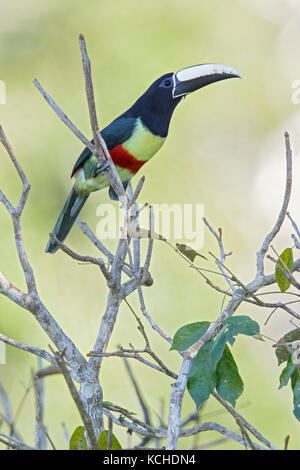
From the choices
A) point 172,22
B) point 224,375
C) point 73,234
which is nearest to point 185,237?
point 73,234

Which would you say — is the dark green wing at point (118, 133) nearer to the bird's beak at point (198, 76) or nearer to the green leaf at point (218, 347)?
the bird's beak at point (198, 76)

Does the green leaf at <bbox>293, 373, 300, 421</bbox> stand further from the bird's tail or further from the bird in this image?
the bird's tail

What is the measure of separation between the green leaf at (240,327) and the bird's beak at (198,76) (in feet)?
4.77

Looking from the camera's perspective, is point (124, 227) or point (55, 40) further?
point (55, 40)

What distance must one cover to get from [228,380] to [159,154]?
2.97 m

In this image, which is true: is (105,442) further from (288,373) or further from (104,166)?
(104,166)

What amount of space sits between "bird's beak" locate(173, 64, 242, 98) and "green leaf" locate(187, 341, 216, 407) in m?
1.51

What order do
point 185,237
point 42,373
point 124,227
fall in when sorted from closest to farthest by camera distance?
point 124,227
point 42,373
point 185,237

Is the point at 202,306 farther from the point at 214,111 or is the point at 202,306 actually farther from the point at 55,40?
the point at 55,40

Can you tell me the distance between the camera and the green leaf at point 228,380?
104cm

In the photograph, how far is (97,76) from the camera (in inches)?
160

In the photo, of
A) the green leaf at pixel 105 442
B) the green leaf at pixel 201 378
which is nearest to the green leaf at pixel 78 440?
the green leaf at pixel 105 442

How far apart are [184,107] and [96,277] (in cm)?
130

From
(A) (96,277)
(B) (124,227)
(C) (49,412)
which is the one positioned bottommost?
(C) (49,412)
